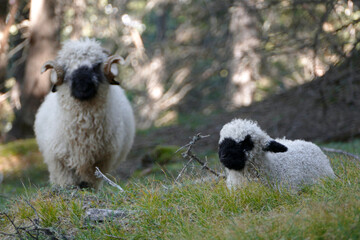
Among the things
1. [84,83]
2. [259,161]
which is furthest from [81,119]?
[259,161]

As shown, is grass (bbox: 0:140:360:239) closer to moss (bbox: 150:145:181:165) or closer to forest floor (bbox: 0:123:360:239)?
forest floor (bbox: 0:123:360:239)

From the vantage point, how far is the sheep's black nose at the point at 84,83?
289 inches

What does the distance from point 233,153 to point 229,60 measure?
7.82 metres

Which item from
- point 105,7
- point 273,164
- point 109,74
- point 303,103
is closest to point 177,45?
point 105,7

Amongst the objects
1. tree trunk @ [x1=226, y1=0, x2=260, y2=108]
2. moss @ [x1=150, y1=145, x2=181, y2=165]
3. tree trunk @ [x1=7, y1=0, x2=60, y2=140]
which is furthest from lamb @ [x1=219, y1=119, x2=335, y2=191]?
tree trunk @ [x1=226, y1=0, x2=260, y2=108]

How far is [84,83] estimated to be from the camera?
7332mm

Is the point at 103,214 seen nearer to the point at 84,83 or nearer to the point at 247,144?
the point at 247,144

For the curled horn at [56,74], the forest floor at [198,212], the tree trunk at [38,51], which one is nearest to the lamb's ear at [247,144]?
the forest floor at [198,212]

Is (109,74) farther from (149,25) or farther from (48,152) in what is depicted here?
(149,25)

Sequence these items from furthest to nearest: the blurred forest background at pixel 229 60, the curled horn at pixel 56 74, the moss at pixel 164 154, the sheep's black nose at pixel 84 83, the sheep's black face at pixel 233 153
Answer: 1. the moss at pixel 164 154
2. the blurred forest background at pixel 229 60
3. the curled horn at pixel 56 74
4. the sheep's black nose at pixel 84 83
5. the sheep's black face at pixel 233 153

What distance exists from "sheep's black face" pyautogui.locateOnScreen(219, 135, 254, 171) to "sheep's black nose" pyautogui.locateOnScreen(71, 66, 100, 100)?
10.2 ft

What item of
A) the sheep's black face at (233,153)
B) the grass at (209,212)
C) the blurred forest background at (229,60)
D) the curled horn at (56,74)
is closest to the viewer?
the grass at (209,212)

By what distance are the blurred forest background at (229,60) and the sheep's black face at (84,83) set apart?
14.7 ft

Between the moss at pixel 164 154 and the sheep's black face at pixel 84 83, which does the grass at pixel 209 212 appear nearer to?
the sheep's black face at pixel 84 83
